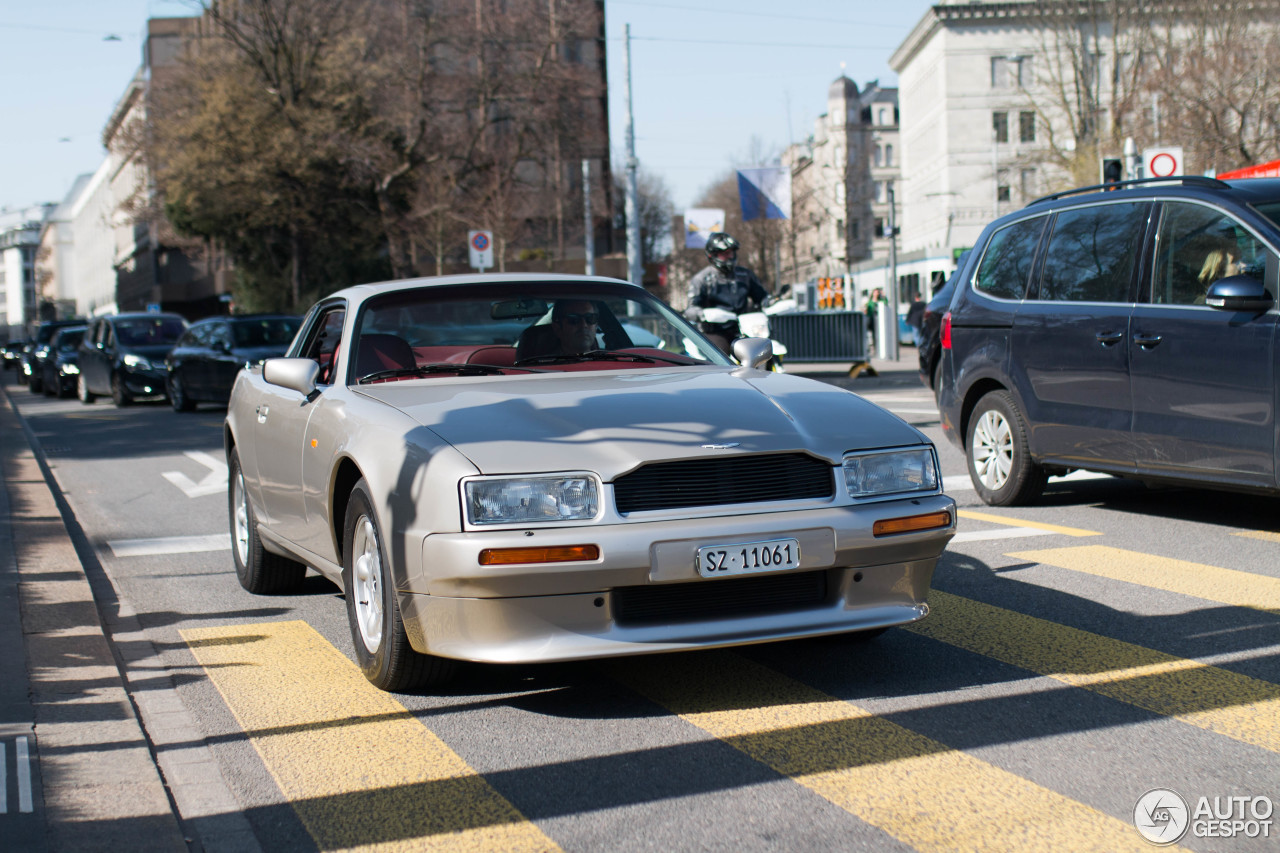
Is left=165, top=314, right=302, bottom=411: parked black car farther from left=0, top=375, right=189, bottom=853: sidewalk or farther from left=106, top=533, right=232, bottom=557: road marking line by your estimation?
left=0, top=375, right=189, bottom=853: sidewalk

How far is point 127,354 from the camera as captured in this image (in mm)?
26391

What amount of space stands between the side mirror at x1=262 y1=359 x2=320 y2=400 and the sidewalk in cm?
125

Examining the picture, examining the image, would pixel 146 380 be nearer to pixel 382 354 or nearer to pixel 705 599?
pixel 382 354

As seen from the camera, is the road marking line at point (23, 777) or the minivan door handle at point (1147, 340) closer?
the road marking line at point (23, 777)

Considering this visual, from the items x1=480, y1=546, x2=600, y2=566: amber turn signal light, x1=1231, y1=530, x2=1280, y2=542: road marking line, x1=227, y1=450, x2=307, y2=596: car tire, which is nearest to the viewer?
x1=480, y1=546, x2=600, y2=566: amber turn signal light

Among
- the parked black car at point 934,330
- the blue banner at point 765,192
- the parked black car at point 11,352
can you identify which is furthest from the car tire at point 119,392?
the parked black car at point 11,352

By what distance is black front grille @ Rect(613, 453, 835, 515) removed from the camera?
432cm

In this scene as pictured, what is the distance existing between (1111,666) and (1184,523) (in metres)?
3.49

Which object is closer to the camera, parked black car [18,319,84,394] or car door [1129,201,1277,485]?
car door [1129,201,1277,485]

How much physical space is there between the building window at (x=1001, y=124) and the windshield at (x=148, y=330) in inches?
2479

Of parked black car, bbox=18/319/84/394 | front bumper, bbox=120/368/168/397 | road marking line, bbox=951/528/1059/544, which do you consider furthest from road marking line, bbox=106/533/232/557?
parked black car, bbox=18/319/84/394

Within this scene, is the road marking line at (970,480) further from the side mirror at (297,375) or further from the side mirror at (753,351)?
the side mirror at (297,375)

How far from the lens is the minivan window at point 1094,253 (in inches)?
309

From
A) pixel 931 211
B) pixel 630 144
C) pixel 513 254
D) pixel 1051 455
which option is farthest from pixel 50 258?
pixel 1051 455
